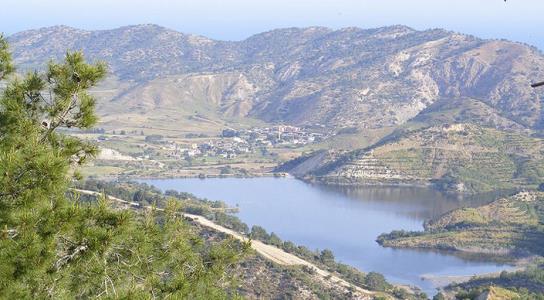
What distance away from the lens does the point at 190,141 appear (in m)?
108

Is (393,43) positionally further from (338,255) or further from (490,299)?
(490,299)

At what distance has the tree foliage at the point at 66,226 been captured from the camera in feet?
20.8

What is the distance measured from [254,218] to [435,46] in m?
98.9

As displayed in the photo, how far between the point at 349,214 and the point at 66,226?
203ft

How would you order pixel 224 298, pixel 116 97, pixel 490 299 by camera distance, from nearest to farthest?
pixel 224 298 < pixel 490 299 < pixel 116 97

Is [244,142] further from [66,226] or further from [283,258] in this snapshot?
[66,226]

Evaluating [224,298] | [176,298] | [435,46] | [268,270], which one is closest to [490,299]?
[268,270]

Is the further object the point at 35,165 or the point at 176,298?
the point at 176,298

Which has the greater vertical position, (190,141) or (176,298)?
(176,298)

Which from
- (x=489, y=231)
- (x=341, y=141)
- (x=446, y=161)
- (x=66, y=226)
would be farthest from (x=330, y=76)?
(x=66, y=226)

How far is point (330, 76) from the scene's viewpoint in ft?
492

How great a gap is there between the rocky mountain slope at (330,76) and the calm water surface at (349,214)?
106ft

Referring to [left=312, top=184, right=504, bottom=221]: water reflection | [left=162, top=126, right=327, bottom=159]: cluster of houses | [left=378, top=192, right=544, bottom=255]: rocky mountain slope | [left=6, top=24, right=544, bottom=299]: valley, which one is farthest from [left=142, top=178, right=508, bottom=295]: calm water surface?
[left=162, top=126, right=327, bottom=159]: cluster of houses

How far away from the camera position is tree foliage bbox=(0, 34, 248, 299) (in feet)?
20.8
